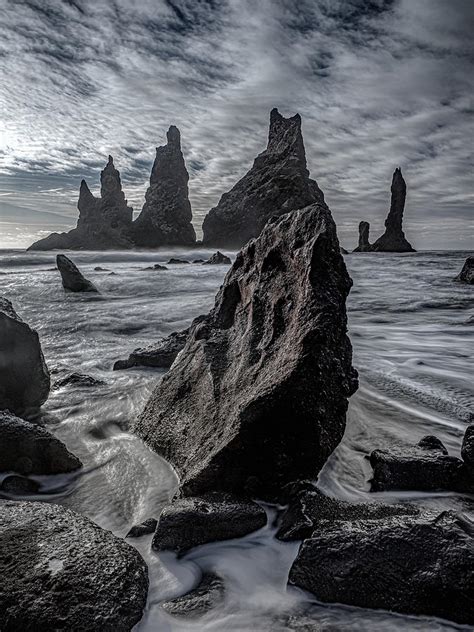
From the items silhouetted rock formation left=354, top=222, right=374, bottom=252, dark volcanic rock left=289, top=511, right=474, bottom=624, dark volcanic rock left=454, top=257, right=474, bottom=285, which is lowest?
dark volcanic rock left=289, top=511, right=474, bottom=624

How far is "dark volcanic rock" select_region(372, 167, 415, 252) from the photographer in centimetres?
6781

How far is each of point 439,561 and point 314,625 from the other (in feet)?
1.77

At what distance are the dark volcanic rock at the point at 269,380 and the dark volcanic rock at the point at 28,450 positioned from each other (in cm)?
66

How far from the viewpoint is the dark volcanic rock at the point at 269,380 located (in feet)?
7.81

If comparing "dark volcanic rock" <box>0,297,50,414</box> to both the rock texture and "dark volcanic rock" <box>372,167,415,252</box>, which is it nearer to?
"dark volcanic rock" <box>372,167,415,252</box>

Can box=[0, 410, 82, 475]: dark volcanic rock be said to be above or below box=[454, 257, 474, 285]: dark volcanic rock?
below

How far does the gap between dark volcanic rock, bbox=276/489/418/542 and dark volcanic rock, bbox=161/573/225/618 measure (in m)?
0.40

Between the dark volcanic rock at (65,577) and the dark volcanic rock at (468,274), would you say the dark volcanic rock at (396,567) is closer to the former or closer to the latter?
the dark volcanic rock at (65,577)

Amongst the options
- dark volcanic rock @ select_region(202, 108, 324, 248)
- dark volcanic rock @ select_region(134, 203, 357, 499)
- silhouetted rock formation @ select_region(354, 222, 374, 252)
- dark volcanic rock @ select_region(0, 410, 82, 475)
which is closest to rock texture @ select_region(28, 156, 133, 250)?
dark volcanic rock @ select_region(202, 108, 324, 248)

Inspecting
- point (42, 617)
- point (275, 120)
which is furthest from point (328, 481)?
point (275, 120)

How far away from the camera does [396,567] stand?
1.70 m

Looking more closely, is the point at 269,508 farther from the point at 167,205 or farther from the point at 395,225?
the point at 167,205

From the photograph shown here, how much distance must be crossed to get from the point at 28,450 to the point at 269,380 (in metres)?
1.65

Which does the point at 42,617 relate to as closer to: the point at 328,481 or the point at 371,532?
the point at 371,532
